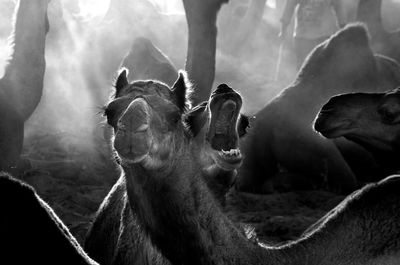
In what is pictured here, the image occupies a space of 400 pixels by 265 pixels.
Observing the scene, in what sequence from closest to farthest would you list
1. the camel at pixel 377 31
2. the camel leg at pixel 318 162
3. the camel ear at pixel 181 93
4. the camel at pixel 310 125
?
the camel ear at pixel 181 93 < the camel leg at pixel 318 162 < the camel at pixel 310 125 < the camel at pixel 377 31

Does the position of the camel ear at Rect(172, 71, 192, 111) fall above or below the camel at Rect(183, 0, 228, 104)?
above

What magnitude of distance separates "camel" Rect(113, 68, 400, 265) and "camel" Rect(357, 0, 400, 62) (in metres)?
8.53

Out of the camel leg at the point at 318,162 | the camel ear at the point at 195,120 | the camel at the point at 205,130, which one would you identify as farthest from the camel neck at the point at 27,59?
the camel ear at the point at 195,120

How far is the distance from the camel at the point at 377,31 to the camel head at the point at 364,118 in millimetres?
7369

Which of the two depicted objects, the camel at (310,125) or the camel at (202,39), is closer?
the camel at (202,39)

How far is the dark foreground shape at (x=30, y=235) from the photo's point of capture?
7.60 feet

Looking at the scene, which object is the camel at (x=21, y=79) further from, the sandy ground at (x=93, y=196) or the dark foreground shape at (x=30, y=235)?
the dark foreground shape at (x=30, y=235)

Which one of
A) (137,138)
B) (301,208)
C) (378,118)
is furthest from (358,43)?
(137,138)

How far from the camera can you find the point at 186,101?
11.4 ft

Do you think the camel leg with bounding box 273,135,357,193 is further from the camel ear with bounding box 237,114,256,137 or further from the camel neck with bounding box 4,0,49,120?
the camel ear with bounding box 237,114,256,137

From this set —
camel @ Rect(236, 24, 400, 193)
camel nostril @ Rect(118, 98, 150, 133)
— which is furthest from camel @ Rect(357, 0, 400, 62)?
camel nostril @ Rect(118, 98, 150, 133)

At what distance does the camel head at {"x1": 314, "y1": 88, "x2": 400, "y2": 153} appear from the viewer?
4527mm

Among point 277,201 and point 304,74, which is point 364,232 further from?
point 304,74

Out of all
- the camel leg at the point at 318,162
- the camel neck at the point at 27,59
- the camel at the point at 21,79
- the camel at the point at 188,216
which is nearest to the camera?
the camel at the point at 188,216
